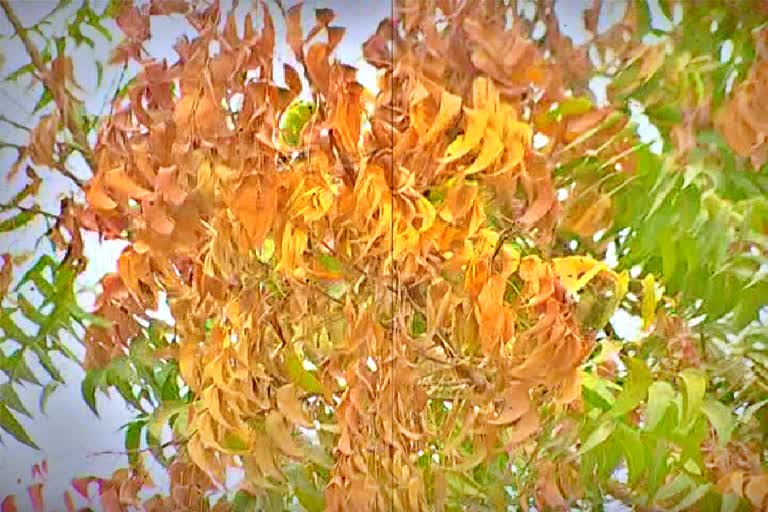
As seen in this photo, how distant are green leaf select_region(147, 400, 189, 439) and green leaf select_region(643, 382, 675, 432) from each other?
2.73 feet

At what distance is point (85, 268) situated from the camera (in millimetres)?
2049

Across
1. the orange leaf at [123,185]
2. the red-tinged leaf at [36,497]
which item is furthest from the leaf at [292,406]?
the red-tinged leaf at [36,497]

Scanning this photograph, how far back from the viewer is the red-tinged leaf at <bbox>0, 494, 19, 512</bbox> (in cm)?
210

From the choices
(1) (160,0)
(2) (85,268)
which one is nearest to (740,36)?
(1) (160,0)

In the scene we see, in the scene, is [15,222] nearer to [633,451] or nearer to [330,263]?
[330,263]

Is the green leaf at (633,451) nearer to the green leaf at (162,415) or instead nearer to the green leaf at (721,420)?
the green leaf at (721,420)

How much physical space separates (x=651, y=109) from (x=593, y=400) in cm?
49

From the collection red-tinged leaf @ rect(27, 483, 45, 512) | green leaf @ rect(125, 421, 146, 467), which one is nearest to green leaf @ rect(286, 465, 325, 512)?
green leaf @ rect(125, 421, 146, 467)

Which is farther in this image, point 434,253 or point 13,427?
point 13,427

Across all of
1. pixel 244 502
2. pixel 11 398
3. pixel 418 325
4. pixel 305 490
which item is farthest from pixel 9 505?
pixel 418 325

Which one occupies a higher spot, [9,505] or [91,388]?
[91,388]

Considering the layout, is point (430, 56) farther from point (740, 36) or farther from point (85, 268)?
point (85, 268)

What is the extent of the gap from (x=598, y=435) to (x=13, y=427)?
113 cm

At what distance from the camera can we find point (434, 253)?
6.00ft
